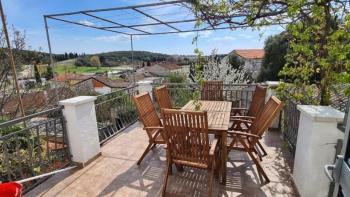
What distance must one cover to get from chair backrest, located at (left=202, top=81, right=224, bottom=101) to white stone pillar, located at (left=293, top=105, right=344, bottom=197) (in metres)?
2.38

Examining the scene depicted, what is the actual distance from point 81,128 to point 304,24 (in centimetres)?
344

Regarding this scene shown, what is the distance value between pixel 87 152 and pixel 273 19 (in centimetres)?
345

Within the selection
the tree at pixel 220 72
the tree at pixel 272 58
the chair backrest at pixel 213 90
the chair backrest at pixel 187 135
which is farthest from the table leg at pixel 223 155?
the tree at pixel 272 58

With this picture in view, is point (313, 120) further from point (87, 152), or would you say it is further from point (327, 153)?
point (87, 152)

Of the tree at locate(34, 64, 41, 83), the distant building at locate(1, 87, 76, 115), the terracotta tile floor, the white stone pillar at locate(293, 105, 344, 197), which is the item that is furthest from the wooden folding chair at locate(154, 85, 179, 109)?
the tree at locate(34, 64, 41, 83)

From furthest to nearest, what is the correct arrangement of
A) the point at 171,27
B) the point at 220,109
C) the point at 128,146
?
the point at 171,27 → the point at 128,146 → the point at 220,109

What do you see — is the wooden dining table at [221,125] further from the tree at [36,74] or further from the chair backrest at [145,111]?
the tree at [36,74]

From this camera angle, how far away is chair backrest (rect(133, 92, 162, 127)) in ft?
9.96

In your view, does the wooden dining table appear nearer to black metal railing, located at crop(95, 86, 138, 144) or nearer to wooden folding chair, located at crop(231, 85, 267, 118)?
wooden folding chair, located at crop(231, 85, 267, 118)

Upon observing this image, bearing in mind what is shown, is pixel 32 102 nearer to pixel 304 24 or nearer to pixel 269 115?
pixel 269 115

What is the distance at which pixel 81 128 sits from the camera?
303 cm

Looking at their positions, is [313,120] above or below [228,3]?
below

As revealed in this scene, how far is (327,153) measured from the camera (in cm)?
206

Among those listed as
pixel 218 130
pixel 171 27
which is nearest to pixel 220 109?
pixel 218 130
